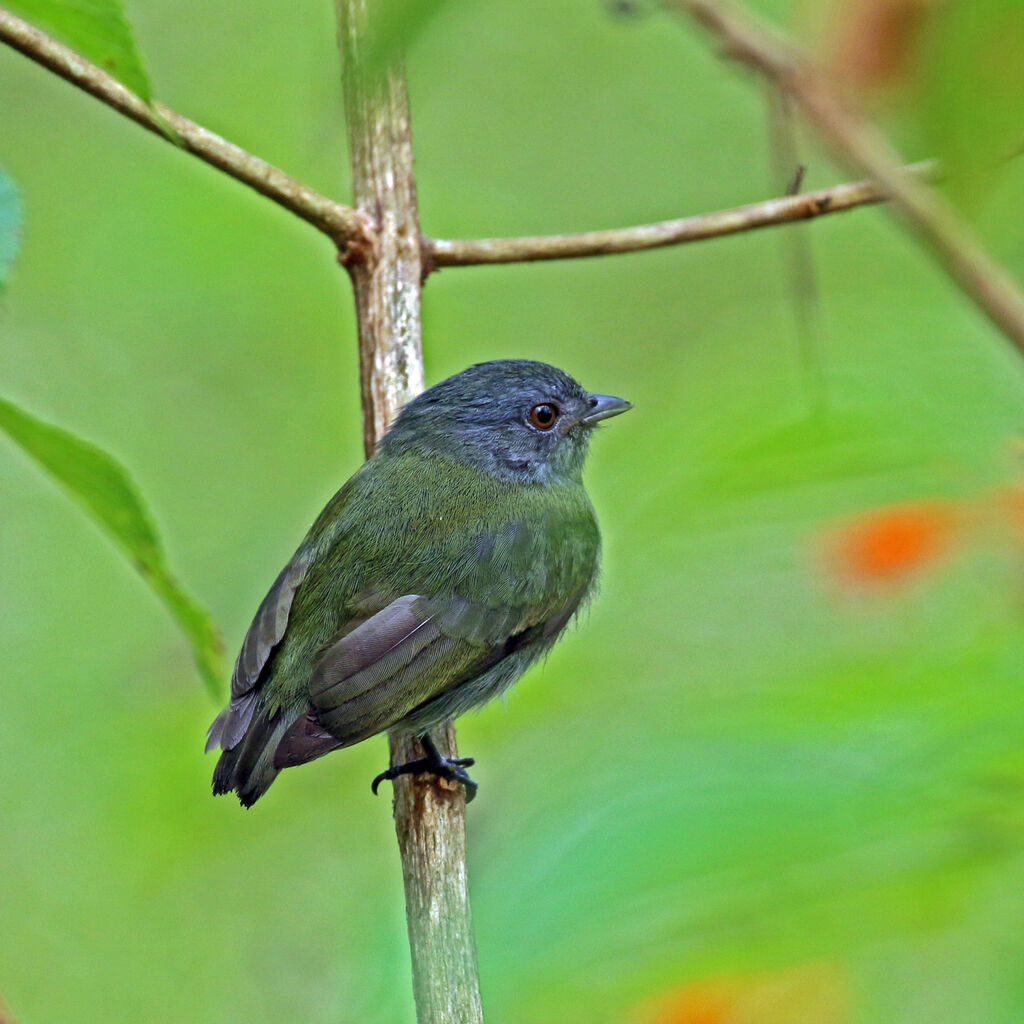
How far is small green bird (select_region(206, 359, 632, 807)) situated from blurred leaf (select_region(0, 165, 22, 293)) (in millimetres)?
2033

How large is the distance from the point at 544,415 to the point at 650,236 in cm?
97

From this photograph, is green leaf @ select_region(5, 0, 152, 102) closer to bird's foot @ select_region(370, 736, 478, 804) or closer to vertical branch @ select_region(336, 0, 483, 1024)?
vertical branch @ select_region(336, 0, 483, 1024)

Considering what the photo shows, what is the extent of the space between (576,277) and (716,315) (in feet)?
3.16

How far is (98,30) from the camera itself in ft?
4.09

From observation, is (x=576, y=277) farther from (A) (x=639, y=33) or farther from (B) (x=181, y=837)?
(B) (x=181, y=837)

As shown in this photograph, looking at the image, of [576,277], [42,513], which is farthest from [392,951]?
[576,277]

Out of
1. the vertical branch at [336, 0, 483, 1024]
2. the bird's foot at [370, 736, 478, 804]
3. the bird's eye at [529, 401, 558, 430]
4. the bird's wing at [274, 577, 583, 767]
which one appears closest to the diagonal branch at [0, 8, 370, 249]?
the vertical branch at [336, 0, 483, 1024]

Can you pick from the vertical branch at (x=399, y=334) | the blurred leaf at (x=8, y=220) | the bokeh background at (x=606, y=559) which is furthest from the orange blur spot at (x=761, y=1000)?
the vertical branch at (x=399, y=334)

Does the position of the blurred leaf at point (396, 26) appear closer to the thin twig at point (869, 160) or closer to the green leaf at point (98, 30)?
the thin twig at point (869, 160)

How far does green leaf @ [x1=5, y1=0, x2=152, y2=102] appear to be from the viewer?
1224 mm

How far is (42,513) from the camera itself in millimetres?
6672

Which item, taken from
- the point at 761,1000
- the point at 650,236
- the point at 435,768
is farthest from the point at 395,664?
the point at 761,1000

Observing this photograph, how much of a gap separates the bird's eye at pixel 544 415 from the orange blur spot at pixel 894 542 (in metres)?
2.30

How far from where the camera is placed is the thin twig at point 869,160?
80 cm
